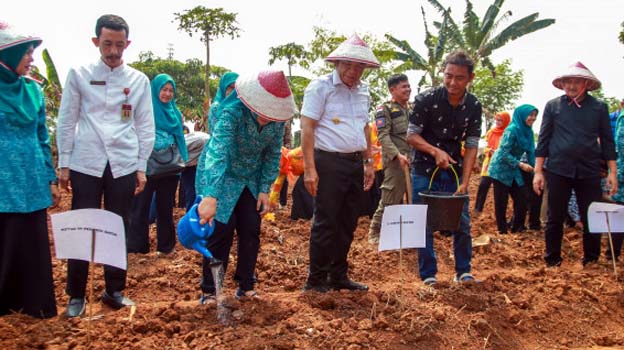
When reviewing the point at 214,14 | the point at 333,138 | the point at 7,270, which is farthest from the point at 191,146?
the point at 214,14

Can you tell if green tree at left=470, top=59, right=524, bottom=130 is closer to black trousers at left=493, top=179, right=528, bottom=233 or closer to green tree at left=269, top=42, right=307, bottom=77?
Answer: green tree at left=269, top=42, right=307, bottom=77

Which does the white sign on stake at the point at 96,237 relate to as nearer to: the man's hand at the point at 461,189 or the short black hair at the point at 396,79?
the man's hand at the point at 461,189

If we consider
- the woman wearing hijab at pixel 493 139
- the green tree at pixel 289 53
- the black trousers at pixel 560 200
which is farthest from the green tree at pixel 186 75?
the black trousers at pixel 560 200

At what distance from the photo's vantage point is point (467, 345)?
268cm

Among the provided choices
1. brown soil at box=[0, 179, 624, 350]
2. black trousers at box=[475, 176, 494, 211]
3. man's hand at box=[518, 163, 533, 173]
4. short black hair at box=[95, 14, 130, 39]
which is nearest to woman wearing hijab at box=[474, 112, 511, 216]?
black trousers at box=[475, 176, 494, 211]

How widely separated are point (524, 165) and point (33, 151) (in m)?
5.27

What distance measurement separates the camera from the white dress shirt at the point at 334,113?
331 cm

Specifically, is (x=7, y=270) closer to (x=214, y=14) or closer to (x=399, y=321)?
(x=399, y=321)

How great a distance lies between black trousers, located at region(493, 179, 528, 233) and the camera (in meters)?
6.19

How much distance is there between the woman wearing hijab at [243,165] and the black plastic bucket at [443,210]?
1.01 meters

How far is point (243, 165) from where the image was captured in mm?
2990

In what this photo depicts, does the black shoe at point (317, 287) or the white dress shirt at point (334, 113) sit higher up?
the white dress shirt at point (334, 113)

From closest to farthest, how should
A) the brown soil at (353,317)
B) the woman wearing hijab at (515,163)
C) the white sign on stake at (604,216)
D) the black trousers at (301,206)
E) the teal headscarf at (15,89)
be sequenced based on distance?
the brown soil at (353,317)
the teal headscarf at (15,89)
the white sign on stake at (604,216)
the woman wearing hijab at (515,163)
the black trousers at (301,206)

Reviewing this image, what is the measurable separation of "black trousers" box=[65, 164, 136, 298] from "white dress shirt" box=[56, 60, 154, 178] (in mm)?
50
